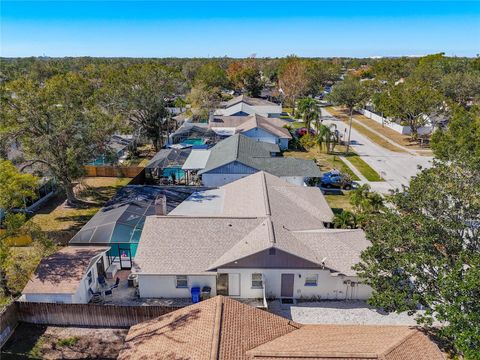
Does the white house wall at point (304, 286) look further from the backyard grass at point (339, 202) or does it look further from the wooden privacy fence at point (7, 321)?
the backyard grass at point (339, 202)

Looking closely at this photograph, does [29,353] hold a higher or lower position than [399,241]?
lower

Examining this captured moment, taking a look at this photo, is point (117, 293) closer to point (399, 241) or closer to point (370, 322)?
point (370, 322)

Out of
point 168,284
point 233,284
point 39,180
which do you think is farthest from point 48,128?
point 233,284

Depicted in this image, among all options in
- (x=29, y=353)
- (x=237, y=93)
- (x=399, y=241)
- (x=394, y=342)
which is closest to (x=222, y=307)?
(x=394, y=342)

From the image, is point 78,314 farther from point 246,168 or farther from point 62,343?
point 246,168

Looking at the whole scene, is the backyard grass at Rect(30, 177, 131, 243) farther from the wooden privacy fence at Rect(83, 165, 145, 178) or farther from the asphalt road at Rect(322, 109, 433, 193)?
the asphalt road at Rect(322, 109, 433, 193)

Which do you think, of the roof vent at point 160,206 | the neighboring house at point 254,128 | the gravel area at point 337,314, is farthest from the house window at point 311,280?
the neighboring house at point 254,128
